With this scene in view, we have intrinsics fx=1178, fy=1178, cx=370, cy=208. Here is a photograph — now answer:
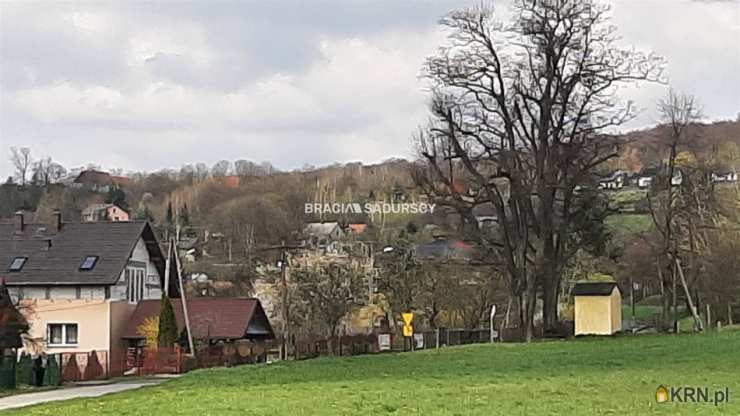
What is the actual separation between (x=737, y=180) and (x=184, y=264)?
117 ft

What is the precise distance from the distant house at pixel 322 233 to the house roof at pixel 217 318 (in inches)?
723

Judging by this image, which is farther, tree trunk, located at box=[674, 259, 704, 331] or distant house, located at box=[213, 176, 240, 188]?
distant house, located at box=[213, 176, 240, 188]

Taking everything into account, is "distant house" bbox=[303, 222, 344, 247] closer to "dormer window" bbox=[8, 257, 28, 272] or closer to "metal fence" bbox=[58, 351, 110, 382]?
"dormer window" bbox=[8, 257, 28, 272]

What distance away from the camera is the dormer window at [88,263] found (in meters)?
56.3

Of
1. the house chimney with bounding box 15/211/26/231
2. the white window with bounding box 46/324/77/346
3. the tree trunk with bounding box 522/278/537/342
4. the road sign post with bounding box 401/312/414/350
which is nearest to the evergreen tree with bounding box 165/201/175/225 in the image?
the house chimney with bounding box 15/211/26/231

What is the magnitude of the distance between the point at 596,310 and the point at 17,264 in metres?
27.9

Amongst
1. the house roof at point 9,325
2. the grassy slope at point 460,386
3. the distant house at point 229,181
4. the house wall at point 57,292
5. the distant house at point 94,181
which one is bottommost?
the grassy slope at point 460,386

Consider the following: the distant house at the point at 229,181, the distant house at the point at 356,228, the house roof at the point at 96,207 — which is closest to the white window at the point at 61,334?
the distant house at the point at 229,181

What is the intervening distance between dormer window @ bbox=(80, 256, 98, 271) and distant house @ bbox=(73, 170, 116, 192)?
22933mm

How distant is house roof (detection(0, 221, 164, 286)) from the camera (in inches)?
2201

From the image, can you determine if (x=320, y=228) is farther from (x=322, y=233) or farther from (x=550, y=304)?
(x=550, y=304)

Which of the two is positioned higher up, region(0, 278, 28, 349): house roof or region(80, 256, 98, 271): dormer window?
region(80, 256, 98, 271): dormer window

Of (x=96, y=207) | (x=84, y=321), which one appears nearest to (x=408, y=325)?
(x=84, y=321)

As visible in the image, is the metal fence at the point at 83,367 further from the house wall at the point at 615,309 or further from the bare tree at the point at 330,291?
the house wall at the point at 615,309
